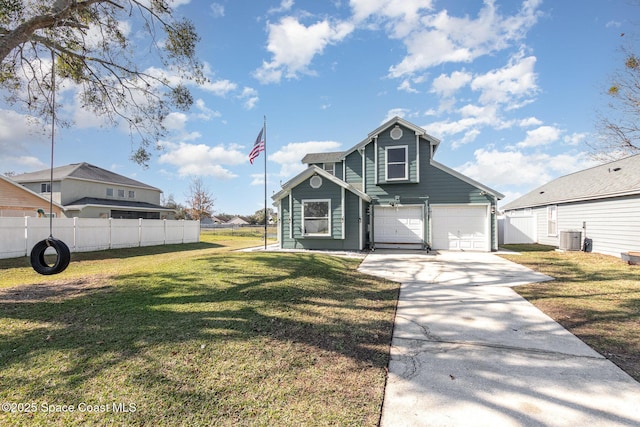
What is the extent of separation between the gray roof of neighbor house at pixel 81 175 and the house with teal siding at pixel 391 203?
20539 millimetres

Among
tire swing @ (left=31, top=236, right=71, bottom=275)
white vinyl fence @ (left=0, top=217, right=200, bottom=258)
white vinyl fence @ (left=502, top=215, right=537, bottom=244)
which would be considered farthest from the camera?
white vinyl fence @ (left=502, top=215, right=537, bottom=244)

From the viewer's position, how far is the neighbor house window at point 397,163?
45.7 feet

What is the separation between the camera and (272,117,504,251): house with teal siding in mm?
13062

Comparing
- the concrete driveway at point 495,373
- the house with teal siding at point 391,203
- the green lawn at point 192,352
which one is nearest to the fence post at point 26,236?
the green lawn at point 192,352

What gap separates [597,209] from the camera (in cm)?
1244

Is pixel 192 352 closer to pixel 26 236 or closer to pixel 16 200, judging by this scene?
pixel 26 236

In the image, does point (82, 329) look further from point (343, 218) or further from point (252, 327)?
point (343, 218)

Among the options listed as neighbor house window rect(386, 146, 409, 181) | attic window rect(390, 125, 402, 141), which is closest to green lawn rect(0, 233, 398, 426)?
neighbor house window rect(386, 146, 409, 181)

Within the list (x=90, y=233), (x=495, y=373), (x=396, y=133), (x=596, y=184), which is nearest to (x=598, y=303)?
(x=495, y=373)

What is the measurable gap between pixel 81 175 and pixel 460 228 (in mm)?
29228

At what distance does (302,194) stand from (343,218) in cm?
227

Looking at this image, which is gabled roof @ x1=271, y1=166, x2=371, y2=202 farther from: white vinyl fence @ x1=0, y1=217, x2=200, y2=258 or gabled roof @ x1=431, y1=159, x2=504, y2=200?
white vinyl fence @ x1=0, y1=217, x2=200, y2=258

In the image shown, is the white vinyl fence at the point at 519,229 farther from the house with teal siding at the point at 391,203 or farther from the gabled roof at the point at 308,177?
the gabled roof at the point at 308,177

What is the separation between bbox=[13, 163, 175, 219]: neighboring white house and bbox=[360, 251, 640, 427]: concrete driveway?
2699 centimetres
